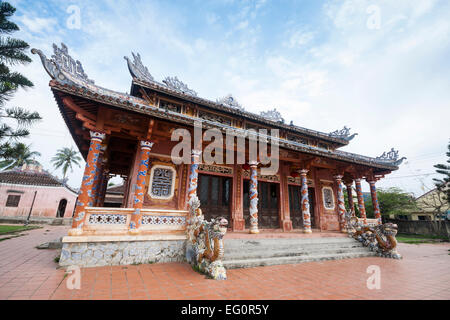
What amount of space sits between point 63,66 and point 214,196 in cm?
653

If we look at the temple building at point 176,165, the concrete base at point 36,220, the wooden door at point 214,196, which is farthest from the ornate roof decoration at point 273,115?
the concrete base at point 36,220

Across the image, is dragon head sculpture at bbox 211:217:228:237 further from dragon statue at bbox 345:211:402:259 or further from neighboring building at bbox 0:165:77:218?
neighboring building at bbox 0:165:77:218

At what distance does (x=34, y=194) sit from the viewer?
68.0ft

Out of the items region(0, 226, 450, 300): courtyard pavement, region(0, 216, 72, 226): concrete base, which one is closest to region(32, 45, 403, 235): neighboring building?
region(0, 226, 450, 300): courtyard pavement

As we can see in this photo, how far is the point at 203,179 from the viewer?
861cm

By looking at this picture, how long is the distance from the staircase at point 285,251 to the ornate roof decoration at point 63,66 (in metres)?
6.14

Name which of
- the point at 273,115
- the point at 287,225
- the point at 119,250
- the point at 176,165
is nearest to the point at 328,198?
the point at 287,225

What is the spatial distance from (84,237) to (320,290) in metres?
5.24

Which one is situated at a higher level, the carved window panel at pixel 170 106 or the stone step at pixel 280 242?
the carved window panel at pixel 170 106

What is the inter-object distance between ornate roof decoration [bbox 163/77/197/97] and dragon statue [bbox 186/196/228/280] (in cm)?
615

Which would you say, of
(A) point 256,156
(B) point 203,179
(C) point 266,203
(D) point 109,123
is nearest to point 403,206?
(C) point 266,203

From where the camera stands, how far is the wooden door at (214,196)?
8406 mm

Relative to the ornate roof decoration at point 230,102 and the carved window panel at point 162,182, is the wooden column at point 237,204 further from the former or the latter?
the ornate roof decoration at point 230,102
